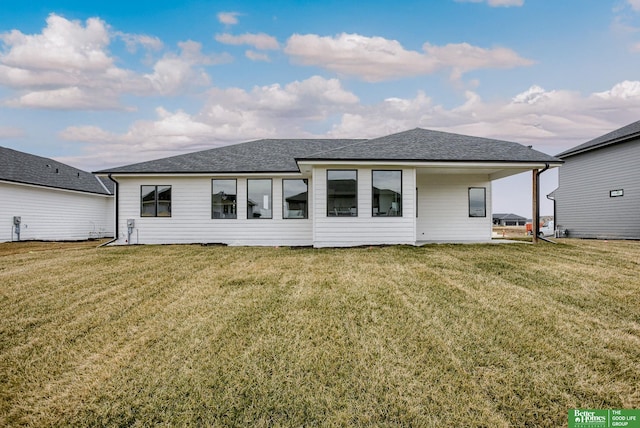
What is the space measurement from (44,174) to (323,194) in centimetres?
1792

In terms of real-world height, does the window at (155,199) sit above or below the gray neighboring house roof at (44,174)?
below

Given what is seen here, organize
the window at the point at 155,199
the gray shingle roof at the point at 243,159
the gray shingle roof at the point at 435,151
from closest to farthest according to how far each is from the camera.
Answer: the gray shingle roof at the point at 435,151
the gray shingle roof at the point at 243,159
the window at the point at 155,199

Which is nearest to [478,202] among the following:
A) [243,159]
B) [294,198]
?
[294,198]

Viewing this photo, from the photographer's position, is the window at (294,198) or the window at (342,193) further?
the window at (294,198)

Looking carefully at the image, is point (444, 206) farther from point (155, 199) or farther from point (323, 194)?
point (155, 199)

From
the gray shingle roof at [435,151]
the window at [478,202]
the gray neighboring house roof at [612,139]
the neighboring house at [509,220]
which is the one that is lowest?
the neighboring house at [509,220]

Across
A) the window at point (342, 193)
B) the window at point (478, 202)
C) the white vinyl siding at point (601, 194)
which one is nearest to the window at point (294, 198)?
the window at point (342, 193)

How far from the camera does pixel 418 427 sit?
104 inches

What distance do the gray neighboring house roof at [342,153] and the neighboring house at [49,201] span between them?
7.51 meters

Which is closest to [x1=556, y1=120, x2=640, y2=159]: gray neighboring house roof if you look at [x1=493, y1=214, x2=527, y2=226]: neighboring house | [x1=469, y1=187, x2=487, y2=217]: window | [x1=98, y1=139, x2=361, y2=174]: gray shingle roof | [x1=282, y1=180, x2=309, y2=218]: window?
[x1=469, y1=187, x2=487, y2=217]: window

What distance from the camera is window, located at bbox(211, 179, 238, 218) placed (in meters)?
13.4

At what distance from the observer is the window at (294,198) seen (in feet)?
43.6

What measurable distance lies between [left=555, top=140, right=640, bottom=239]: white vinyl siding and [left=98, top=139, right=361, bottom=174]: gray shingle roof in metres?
13.5
